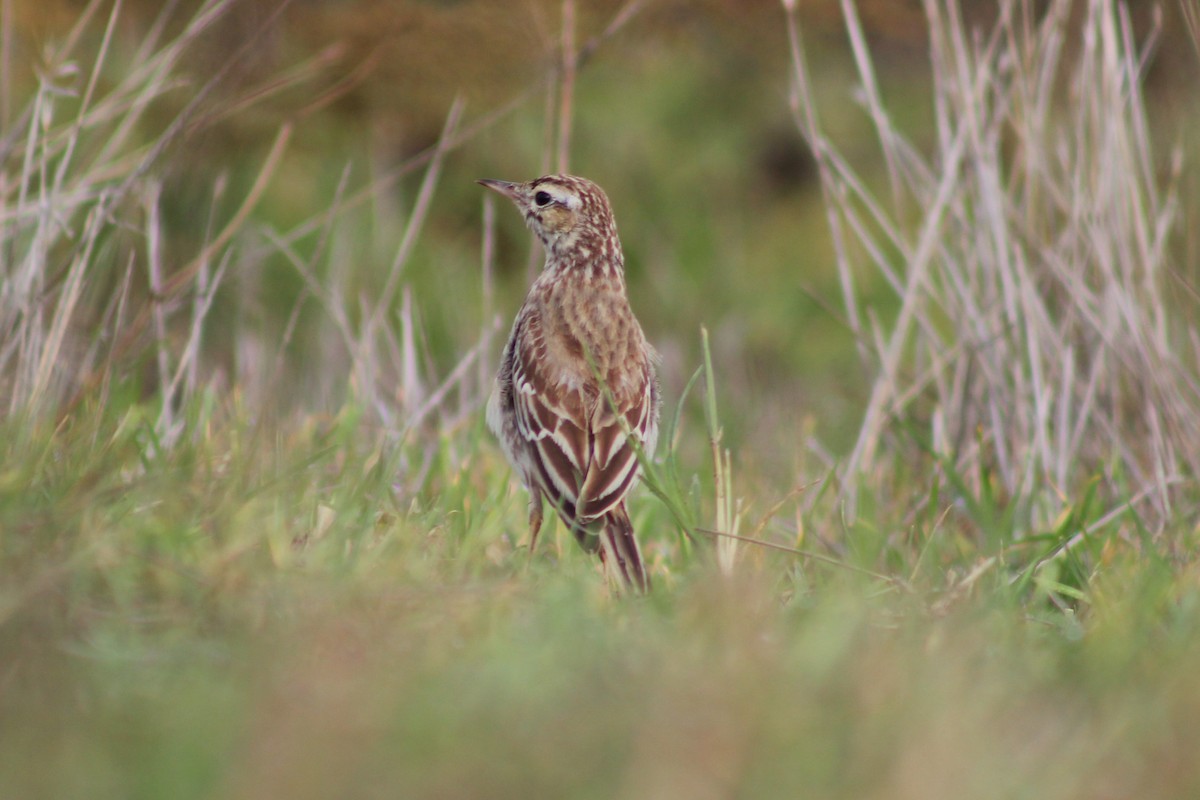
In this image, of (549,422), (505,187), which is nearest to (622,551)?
(549,422)

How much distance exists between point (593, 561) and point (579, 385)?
75 centimetres

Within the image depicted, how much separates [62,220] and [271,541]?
2.32 metres

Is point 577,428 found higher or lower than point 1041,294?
higher

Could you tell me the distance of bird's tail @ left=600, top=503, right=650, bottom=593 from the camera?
374 centimetres

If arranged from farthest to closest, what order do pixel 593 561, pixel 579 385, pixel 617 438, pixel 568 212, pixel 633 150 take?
pixel 633 150, pixel 568 212, pixel 579 385, pixel 617 438, pixel 593 561

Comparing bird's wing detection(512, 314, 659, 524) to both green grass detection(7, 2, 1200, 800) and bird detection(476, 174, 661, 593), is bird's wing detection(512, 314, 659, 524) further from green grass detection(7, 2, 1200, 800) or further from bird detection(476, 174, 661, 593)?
green grass detection(7, 2, 1200, 800)

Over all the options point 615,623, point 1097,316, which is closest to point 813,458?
point 1097,316

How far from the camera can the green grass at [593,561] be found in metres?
2.18

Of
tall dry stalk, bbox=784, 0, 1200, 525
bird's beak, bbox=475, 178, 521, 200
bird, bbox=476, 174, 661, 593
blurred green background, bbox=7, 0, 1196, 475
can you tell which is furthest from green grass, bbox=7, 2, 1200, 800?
blurred green background, bbox=7, 0, 1196, 475

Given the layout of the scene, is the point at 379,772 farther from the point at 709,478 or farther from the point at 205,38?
the point at 205,38

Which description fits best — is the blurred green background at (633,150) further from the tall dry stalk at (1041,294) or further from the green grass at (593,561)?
the tall dry stalk at (1041,294)

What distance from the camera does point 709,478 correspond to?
5523 mm

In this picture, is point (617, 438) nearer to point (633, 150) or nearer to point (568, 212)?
point (568, 212)

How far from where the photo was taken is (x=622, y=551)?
12.9 ft
